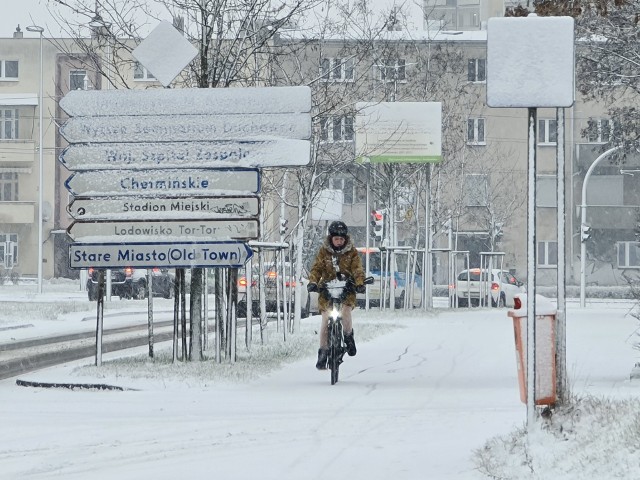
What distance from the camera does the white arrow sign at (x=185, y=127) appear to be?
15875 millimetres

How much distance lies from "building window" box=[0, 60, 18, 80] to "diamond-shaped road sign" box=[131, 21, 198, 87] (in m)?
71.6

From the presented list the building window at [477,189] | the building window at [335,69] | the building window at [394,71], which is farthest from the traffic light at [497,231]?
the building window at [335,69]

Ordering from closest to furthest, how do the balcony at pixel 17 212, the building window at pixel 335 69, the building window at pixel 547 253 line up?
the building window at pixel 335 69
the building window at pixel 547 253
the balcony at pixel 17 212

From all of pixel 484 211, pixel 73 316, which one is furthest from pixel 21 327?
pixel 484 211

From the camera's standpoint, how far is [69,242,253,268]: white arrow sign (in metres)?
16.1

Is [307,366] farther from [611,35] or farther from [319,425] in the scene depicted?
[319,425]

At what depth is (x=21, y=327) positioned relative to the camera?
29.9 metres

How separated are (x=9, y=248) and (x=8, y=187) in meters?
3.42

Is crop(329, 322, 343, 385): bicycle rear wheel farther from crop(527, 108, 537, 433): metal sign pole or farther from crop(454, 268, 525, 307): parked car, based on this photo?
crop(454, 268, 525, 307): parked car

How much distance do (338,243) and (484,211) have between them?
2330 inches

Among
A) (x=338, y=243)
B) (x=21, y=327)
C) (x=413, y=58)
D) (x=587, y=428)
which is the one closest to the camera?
(x=587, y=428)

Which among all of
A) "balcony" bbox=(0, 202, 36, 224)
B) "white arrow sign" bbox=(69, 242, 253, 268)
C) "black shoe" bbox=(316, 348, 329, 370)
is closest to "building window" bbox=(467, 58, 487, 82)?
"balcony" bbox=(0, 202, 36, 224)

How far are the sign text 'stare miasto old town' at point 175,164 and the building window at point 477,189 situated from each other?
51.1m

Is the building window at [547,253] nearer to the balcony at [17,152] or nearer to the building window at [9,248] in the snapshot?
the balcony at [17,152]
